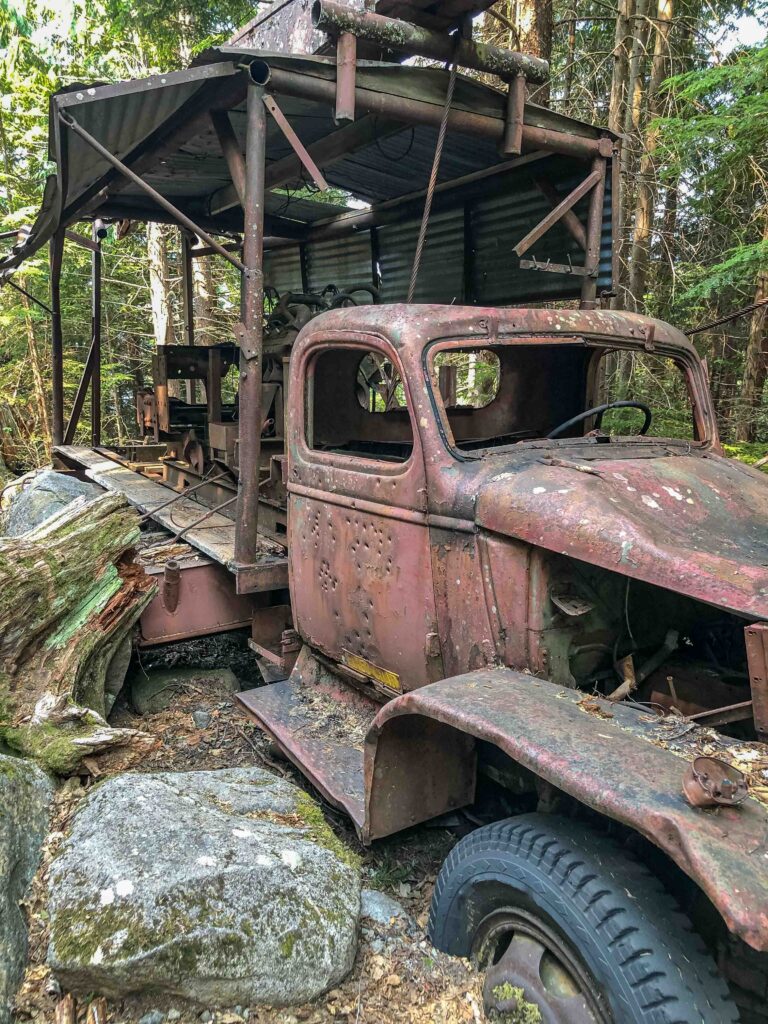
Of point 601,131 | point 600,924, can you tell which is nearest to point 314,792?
point 600,924

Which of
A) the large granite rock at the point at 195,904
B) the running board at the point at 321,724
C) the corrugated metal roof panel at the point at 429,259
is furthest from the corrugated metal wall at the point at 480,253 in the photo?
the large granite rock at the point at 195,904

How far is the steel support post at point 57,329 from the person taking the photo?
7.00 m

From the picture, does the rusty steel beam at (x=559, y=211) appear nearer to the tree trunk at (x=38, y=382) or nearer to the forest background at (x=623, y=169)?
the forest background at (x=623, y=169)

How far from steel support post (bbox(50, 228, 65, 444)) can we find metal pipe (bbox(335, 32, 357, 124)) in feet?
13.2

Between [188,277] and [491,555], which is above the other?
[188,277]

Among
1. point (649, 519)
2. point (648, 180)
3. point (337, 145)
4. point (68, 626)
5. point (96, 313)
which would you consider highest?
point (648, 180)

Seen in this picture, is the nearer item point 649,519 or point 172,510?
point 649,519

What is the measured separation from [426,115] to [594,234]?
4.78 feet

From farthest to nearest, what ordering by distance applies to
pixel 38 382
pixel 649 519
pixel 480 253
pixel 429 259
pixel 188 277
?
pixel 38 382, pixel 188 277, pixel 429 259, pixel 480 253, pixel 649 519

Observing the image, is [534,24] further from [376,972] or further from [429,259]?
[376,972]

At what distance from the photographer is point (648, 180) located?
27.7 feet

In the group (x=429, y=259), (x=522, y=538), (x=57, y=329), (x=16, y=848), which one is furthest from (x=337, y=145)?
(x=16, y=848)

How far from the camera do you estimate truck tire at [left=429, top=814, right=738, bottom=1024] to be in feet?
5.19

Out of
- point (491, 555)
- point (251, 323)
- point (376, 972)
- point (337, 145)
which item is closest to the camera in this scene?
point (376, 972)
